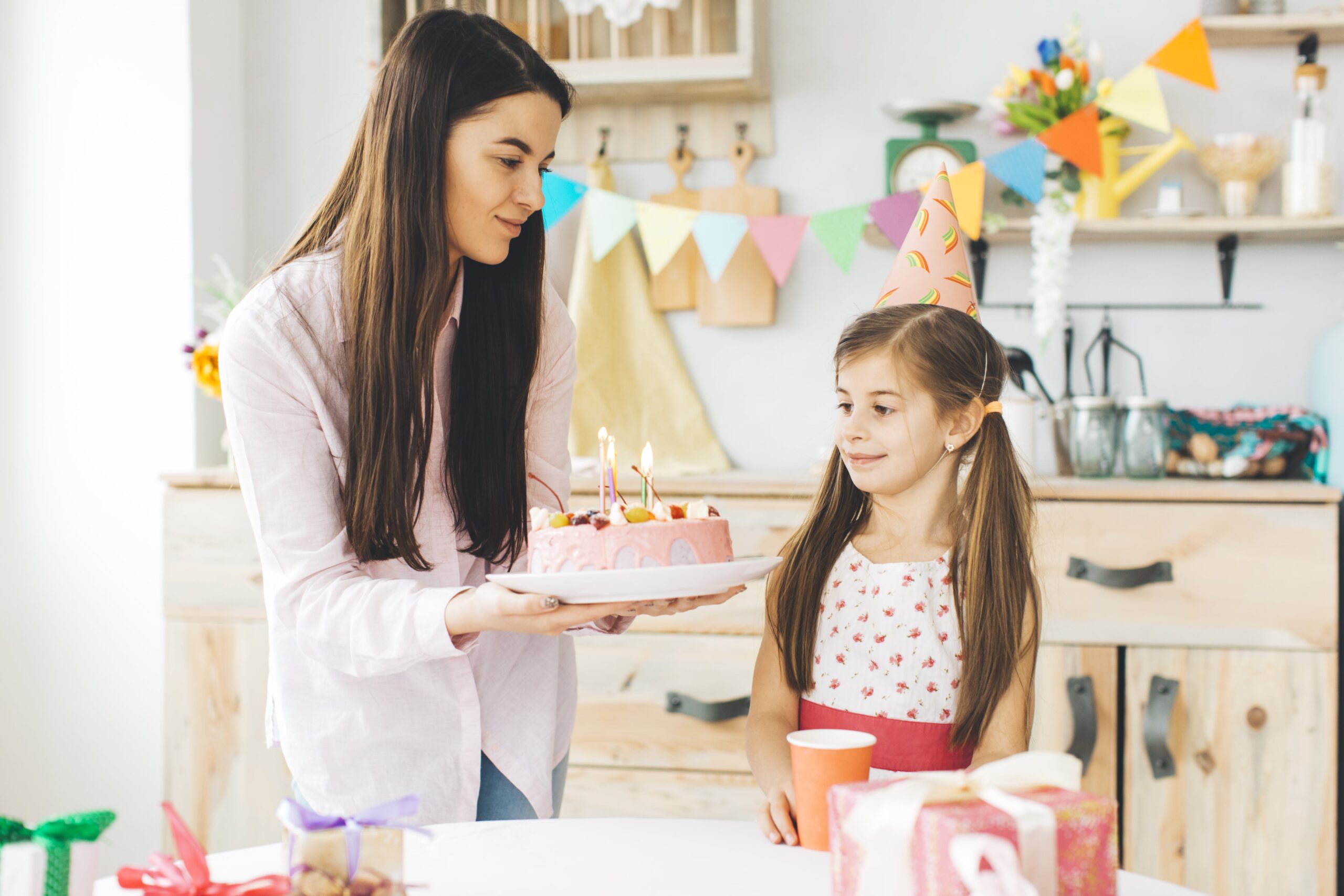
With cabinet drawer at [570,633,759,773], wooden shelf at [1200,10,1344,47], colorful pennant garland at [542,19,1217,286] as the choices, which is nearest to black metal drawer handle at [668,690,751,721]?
cabinet drawer at [570,633,759,773]

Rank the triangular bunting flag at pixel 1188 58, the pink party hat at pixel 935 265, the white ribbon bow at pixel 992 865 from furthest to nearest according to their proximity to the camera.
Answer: the triangular bunting flag at pixel 1188 58 → the pink party hat at pixel 935 265 → the white ribbon bow at pixel 992 865

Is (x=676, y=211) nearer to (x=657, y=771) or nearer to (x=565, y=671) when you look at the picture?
(x=657, y=771)

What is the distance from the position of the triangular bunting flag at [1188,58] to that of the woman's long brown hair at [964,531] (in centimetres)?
110

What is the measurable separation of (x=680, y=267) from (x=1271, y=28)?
1.20 metres

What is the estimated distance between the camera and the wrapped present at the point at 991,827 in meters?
0.58

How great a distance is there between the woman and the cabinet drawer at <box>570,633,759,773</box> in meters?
0.77

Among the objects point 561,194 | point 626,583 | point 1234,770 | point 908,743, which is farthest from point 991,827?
point 561,194

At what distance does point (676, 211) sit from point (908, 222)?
1.47ft

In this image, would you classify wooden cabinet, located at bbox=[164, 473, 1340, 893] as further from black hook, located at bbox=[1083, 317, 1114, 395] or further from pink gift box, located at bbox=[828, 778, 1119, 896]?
pink gift box, located at bbox=[828, 778, 1119, 896]

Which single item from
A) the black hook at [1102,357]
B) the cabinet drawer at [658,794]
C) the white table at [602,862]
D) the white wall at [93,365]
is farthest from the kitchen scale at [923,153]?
the white table at [602,862]

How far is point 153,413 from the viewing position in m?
2.32

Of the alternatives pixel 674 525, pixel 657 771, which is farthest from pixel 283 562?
pixel 657 771

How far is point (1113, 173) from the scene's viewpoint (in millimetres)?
2234

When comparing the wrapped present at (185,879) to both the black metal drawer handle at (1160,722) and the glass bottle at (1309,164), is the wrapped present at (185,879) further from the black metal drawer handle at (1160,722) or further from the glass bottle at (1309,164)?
the glass bottle at (1309,164)
